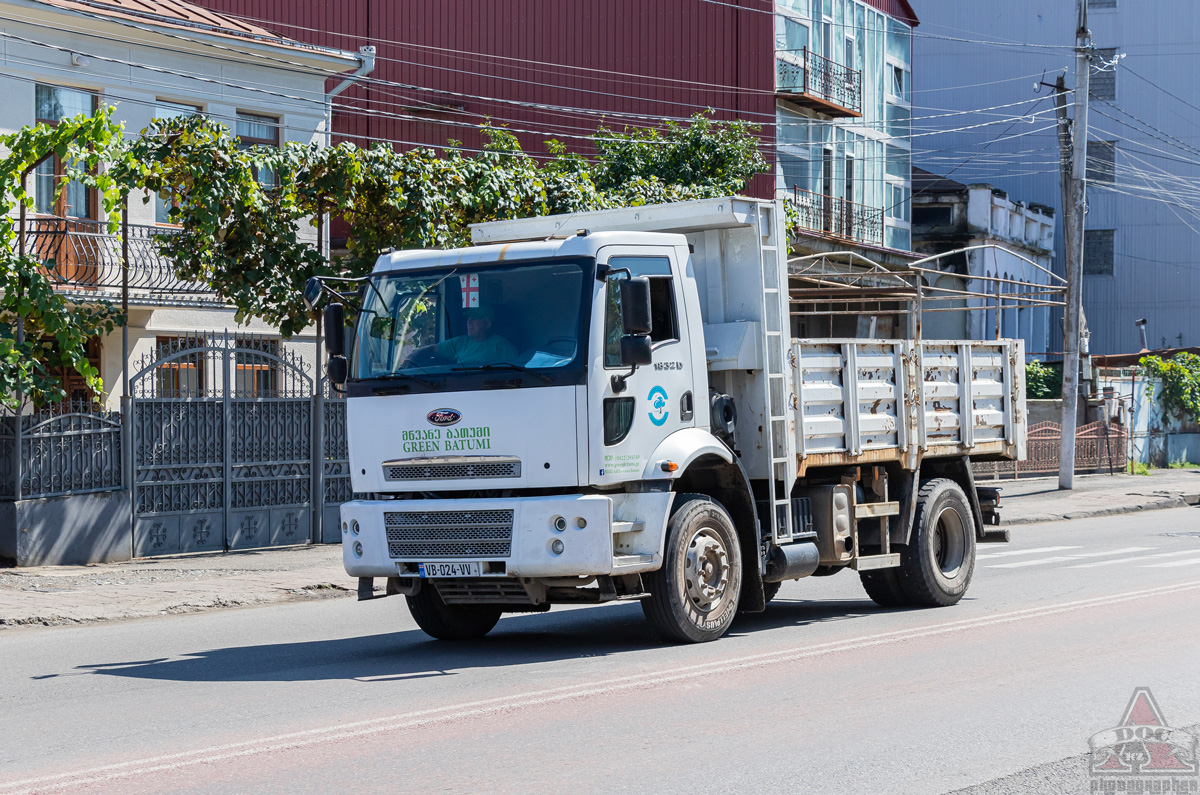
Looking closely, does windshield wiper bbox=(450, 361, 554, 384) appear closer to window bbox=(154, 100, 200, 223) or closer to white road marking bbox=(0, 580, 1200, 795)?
white road marking bbox=(0, 580, 1200, 795)

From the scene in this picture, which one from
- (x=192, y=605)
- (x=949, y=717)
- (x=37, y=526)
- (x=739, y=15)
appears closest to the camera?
(x=949, y=717)

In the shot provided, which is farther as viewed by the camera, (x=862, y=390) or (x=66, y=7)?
(x=66, y=7)

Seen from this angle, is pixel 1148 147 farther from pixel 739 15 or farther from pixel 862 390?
pixel 862 390

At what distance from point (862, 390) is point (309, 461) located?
8940 mm

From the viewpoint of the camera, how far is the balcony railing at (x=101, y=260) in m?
18.3

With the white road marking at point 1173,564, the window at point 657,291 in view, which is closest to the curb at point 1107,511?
the white road marking at point 1173,564

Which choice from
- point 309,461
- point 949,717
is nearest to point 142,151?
point 309,461

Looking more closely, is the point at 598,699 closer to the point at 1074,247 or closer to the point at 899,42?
the point at 1074,247

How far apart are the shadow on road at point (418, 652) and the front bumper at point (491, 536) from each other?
0.68 meters

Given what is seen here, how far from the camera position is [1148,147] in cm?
5250

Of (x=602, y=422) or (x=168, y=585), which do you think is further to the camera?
(x=168, y=585)

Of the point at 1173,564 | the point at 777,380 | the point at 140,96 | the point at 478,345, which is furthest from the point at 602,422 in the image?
the point at 140,96

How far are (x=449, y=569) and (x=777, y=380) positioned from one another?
9.64ft

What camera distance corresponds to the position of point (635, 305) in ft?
30.7
